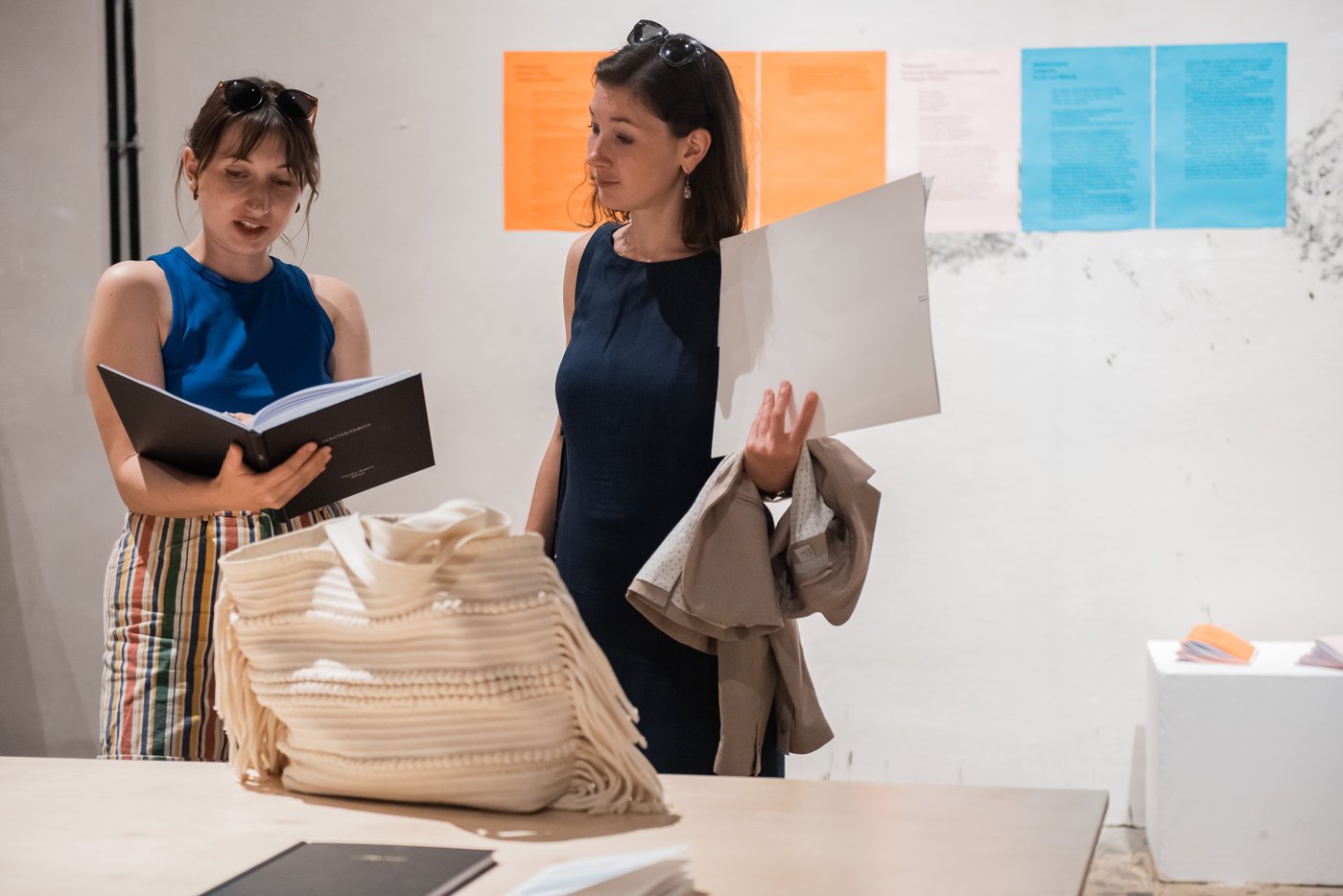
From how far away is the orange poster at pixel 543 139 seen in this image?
318 centimetres

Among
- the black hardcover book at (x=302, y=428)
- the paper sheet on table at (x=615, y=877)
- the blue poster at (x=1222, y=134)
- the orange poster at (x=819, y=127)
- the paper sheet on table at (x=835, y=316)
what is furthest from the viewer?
the orange poster at (x=819, y=127)

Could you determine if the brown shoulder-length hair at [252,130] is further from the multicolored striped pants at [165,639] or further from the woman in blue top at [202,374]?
the multicolored striped pants at [165,639]

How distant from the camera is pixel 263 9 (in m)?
3.22

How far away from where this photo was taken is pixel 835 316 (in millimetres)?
1550

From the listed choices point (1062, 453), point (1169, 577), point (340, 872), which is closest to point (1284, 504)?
point (1169, 577)

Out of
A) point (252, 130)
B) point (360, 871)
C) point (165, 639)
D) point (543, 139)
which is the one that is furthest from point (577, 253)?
point (543, 139)

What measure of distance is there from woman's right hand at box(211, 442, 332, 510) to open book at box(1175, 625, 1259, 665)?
204 cm

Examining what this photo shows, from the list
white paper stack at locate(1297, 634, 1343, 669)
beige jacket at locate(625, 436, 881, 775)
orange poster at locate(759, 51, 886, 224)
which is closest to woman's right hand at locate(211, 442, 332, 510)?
beige jacket at locate(625, 436, 881, 775)

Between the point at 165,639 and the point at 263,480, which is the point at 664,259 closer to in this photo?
the point at 263,480

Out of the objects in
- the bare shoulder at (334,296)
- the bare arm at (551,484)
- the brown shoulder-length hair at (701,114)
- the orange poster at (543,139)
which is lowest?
the bare arm at (551,484)

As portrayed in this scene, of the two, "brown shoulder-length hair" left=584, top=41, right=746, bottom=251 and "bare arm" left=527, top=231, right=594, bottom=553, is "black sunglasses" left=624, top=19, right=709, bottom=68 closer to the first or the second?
"brown shoulder-length hair" left=584, top=41, right=746, bottom=251

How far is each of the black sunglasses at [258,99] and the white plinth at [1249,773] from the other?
2.07 meters

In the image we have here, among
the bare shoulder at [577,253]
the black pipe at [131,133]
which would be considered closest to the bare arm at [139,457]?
the bare shoulder at [577,253]

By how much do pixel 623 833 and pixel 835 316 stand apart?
78 centimetres
